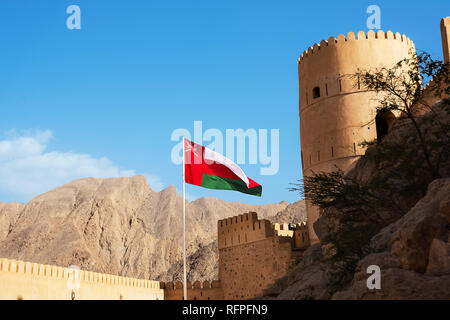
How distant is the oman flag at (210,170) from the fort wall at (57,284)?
7.74m

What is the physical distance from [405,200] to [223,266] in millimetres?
16764

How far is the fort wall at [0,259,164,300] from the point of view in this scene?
1991 cm

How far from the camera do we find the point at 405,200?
13.0m

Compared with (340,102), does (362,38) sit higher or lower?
higher

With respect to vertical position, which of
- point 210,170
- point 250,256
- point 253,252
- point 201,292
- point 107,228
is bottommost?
point 201,292

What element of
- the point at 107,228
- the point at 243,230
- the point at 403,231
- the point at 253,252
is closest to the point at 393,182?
the point at 403,231

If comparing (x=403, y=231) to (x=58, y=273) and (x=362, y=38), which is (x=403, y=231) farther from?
(x=58, y=273)

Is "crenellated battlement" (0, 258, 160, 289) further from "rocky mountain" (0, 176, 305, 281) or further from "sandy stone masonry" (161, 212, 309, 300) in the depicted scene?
"rocky mountain" (0, 176, 305, 281)

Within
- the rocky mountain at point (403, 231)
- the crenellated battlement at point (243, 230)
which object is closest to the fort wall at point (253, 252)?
the crenellated battlement at point (243, 230)

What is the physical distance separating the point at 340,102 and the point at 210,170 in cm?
636

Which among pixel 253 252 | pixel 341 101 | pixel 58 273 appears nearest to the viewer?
pixel 341 101

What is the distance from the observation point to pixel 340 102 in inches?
829

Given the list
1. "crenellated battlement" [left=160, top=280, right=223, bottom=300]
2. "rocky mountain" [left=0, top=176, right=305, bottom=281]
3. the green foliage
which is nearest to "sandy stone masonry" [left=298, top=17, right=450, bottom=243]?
the green foliage

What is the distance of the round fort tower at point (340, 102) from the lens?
20.6 meters
